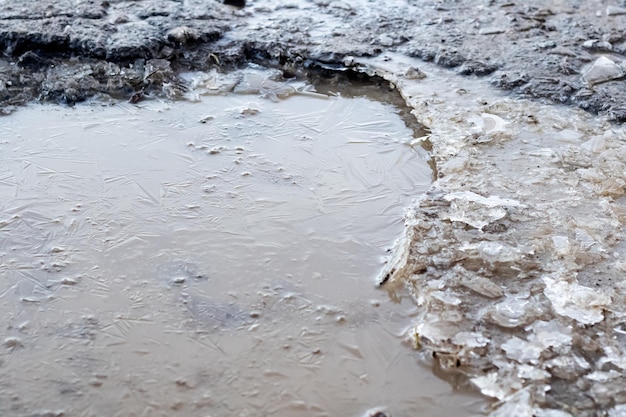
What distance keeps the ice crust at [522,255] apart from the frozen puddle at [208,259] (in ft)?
0.35

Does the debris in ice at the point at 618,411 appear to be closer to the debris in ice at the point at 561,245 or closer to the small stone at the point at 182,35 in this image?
the debris in ice at the point at 561,245

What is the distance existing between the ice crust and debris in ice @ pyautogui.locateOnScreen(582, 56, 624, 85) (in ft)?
0.97

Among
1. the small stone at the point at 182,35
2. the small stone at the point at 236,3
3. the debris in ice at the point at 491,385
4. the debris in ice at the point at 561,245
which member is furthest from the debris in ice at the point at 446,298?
the small stone at the point at 236,3

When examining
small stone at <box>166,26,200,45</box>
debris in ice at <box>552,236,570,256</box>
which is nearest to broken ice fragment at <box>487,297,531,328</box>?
debris in ice at <box>552,236,570,256</box>

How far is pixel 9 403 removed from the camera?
1.70 meters

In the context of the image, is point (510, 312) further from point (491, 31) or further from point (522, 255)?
point (491, 31)

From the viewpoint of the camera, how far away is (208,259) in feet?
7.13

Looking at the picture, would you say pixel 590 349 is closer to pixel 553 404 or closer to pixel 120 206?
pixel 553 404

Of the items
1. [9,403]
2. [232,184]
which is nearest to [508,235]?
[232,184]

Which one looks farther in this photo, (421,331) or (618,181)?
(618,181)

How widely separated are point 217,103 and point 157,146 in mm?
420

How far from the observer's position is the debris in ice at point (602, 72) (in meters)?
3.08

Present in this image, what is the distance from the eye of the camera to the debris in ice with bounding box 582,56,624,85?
308cm

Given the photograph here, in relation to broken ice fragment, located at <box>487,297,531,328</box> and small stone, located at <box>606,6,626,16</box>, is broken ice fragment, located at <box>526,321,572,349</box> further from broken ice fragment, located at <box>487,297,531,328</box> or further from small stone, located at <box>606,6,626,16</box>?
small stone, located at <box>606,6,626,16</box>
